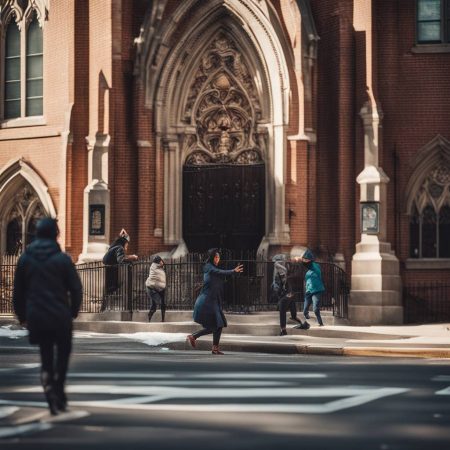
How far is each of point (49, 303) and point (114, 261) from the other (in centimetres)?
1765

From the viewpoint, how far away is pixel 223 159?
101 ft

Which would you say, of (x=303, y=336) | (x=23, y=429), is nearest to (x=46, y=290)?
(x=23, y=429)

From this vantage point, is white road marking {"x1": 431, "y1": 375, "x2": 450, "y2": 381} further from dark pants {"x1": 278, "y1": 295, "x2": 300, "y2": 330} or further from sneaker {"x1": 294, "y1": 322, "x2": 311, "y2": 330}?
sneaker {"x1": 294, "y1": 322, "x2": 311, "y2": 330}

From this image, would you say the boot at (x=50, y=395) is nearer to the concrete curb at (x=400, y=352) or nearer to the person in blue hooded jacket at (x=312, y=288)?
the concrete curb at (x=400, y=352)

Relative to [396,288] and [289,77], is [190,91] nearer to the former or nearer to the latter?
[289,77]

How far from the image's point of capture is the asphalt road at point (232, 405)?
9.31m

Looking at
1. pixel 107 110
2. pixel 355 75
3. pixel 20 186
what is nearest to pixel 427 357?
pixel 355 75

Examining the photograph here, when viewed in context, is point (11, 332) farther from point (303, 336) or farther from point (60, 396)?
point (60, 396)

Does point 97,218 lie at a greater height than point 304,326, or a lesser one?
greater

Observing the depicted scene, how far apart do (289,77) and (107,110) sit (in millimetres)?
4357

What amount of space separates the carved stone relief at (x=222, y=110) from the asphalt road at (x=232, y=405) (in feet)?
44.4

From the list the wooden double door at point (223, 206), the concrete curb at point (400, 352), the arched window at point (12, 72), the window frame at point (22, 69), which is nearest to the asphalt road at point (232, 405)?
the concrete curb at point (400, 352)

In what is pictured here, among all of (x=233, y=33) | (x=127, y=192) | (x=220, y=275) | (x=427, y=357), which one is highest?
(x=233, y=33)

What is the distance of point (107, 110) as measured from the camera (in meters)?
30.1
